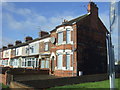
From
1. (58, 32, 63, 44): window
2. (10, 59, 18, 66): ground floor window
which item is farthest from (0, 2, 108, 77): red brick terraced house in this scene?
(10, 59, 18, 66): ground floor window

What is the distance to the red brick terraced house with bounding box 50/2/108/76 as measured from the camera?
19344 mm

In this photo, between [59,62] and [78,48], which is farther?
[59,62]

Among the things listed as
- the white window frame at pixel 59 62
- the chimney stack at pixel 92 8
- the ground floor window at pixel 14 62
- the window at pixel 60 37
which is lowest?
the ground floor window at pixel 14 62

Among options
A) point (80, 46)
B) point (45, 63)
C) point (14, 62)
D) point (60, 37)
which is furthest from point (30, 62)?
point (80, 46)

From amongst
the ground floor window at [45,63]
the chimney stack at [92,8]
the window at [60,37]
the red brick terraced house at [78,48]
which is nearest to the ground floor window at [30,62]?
the red brick terraced house at [78,48]

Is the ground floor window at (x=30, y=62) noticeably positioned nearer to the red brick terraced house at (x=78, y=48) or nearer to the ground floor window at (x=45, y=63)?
the red brick terraced house at (x=78, y=48)

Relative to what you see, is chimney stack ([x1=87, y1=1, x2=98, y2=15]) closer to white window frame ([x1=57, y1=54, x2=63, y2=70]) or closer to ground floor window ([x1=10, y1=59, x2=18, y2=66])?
white window frame ([x1=57, y1=54, x2=63, y2=70])

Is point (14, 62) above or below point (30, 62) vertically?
below

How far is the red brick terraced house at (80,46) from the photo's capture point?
19344 millimetres

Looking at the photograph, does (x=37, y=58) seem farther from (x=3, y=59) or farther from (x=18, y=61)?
(x=3, y=59)

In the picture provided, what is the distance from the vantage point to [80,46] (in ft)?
65.1

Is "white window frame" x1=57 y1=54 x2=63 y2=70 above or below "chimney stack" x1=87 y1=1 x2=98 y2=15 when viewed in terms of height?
below

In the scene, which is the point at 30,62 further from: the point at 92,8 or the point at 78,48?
the point at 92,8

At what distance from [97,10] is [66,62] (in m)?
10.5
